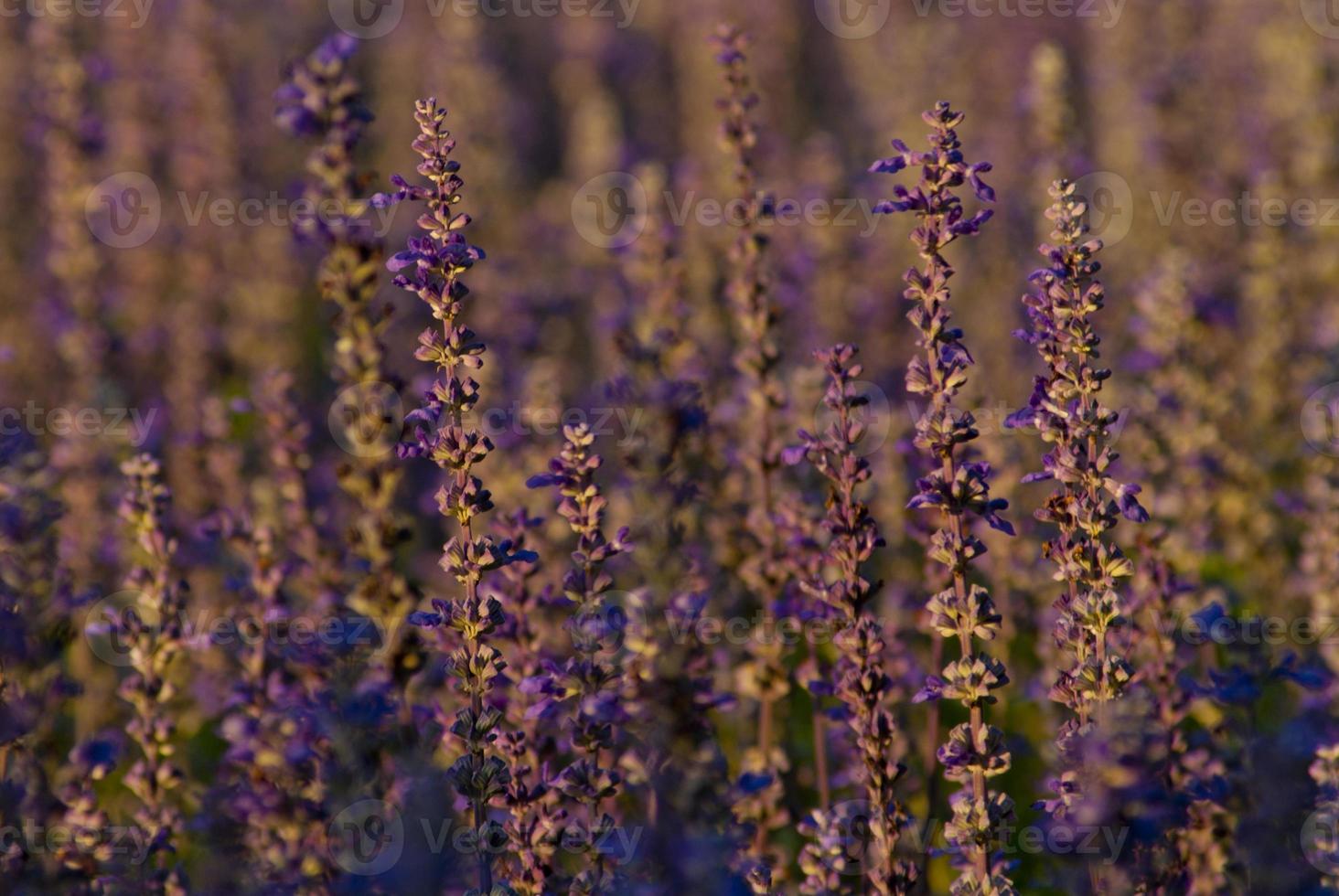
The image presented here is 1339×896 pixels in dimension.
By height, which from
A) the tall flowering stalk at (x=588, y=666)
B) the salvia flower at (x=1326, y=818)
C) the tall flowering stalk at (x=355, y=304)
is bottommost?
the salvia flower at (x=1326, y=818)

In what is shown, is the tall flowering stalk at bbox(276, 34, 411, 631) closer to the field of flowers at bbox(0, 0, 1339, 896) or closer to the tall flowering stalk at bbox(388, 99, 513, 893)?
the field of flowers at bbox(0, 0, 1339, 896)

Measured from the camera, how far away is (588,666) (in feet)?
12.9

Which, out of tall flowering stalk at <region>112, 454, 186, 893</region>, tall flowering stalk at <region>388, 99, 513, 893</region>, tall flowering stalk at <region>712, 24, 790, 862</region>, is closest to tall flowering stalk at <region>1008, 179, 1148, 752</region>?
tall flowering stalk at <region>712, 24, 790, 862</region>

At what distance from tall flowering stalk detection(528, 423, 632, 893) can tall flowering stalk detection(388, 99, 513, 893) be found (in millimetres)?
214

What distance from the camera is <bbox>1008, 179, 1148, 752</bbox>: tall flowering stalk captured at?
3.69 meters

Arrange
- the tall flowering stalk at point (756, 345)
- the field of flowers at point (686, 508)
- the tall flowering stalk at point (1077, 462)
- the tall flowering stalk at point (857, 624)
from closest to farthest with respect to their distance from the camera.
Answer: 1. the tall flowering stalk at point (1077, 462)
2. the field of flowers at point (686, 508)
3. the tall flowering stalk at point (857, 624)
4. the tall flowering stalk at point (756, 345)

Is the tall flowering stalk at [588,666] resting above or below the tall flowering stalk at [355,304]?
below

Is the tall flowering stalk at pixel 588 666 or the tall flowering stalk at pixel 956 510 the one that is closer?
the tall flowering stalk at pixel 956 510

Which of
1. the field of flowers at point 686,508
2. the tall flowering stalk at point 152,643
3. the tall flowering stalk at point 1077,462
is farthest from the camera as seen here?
the tall flowering stalk at point 152,643

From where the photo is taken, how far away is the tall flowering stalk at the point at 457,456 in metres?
3.76

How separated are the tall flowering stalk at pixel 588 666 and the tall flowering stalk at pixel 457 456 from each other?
0.21 meters

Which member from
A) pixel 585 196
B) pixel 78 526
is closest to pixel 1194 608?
pixel 78 526

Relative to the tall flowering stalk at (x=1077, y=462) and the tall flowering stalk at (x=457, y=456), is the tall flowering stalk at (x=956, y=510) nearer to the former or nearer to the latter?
the tall flowering stalk at (x=1077, y=462)

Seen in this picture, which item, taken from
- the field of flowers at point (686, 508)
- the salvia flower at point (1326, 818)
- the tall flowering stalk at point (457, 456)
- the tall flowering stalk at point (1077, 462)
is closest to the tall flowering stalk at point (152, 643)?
the field of flowers at point (686, 508)
